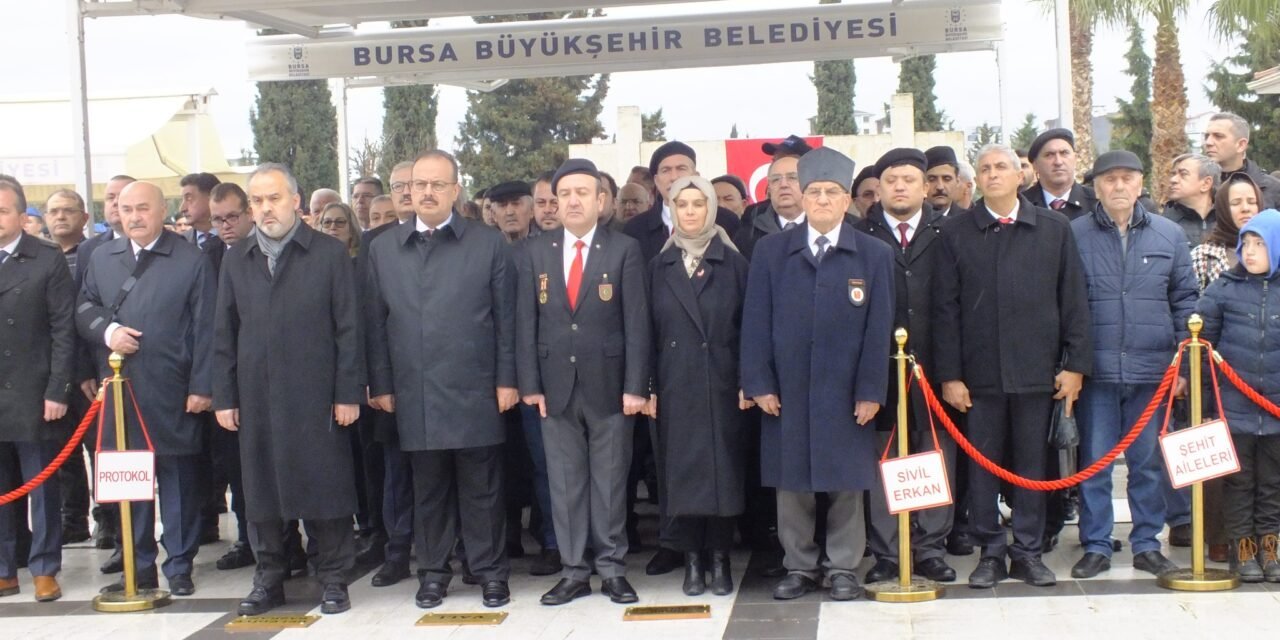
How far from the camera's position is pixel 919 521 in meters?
6.98

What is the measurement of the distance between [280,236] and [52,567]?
7.52ft

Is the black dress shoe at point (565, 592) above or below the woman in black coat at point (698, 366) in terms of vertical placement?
below

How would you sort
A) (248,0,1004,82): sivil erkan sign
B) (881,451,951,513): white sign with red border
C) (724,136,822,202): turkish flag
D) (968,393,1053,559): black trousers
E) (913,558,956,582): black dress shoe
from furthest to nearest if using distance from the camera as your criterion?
1. (724,136,822,202): turkish flag
2. (248,0,1004,82): sivil erkan sign
3. (913,558,956,582): black dress shoe
4. (968,393,1053,559): black trousers
5. (881,451,951,513): white sign with red border

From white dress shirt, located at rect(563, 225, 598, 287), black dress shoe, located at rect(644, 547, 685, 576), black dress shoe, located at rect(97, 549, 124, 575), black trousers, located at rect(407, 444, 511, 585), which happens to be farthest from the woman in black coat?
black dress shoe, located at rect(97, 549, 124, 575)

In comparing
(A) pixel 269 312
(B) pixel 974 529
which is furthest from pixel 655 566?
(A) pixel 269 312

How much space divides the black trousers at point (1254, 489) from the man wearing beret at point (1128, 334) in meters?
0.37

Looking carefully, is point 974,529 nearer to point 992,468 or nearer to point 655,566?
point 992,468

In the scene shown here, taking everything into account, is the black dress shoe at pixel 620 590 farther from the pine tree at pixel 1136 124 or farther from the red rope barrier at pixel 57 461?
the pine tree at pixel 1136 124

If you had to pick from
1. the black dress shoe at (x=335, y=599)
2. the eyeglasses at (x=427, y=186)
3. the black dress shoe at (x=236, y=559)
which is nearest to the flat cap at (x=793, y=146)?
the eyeglasses at (x=427, y=186)

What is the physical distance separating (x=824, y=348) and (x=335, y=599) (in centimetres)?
265

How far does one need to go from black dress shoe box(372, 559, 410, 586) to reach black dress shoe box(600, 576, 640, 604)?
1279 millimetres

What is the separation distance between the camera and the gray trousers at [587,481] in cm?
678

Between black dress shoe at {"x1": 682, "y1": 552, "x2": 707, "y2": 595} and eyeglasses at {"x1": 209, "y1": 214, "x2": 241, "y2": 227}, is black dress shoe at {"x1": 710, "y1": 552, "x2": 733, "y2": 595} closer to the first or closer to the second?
black dress shoe at {"x1": 682, "y1": 552, "x2": 707, "y2": 595}

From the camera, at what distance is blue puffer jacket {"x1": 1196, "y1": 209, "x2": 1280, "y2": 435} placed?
6.56 m
